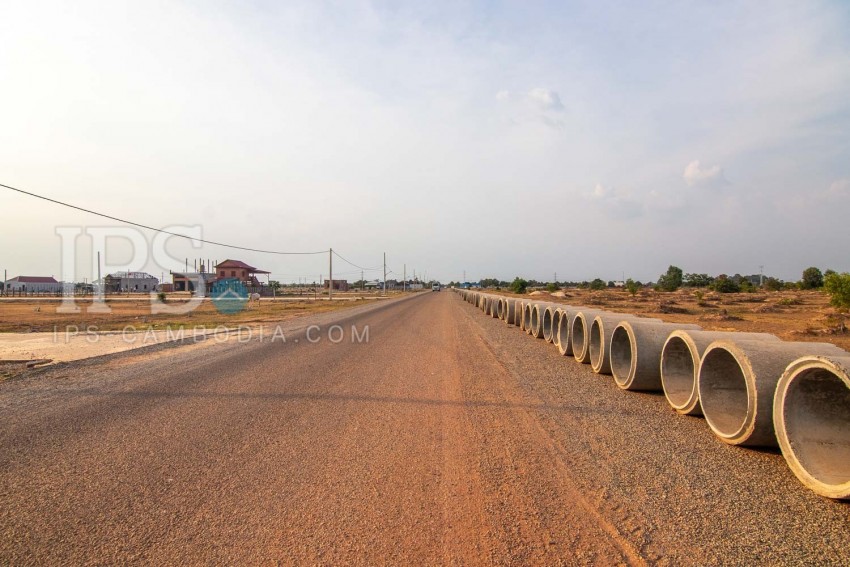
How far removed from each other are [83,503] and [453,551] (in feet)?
8.74

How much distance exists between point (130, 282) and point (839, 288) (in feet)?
351

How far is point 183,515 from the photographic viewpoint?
10.7 feet

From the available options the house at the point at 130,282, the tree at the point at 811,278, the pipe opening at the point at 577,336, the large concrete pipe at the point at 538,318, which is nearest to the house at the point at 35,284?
the house at the point at 130,282

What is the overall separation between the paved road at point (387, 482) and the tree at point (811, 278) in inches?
2771

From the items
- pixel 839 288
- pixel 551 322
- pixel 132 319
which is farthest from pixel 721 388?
pixel 132 319

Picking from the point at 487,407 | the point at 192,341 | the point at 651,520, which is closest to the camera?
the point at 651,520

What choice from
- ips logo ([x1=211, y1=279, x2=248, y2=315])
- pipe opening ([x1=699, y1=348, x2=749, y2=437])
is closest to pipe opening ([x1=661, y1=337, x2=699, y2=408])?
pipe opening ([x1=699, y1=348, x2=749, y2=437])

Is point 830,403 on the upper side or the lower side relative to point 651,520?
upper

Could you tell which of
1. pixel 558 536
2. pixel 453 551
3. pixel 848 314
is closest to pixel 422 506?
pixel 453 551

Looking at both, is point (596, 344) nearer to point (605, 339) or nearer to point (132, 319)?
point (605, 339)

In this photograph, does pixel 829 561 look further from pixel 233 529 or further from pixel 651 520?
pixel 233 529

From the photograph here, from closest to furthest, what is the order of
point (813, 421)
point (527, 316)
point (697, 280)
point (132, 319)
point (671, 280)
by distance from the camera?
point (813, 421)
point (527, 316)
point (132, 319)
point (671, 280)
point (697, 280)

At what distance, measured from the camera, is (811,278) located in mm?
62000

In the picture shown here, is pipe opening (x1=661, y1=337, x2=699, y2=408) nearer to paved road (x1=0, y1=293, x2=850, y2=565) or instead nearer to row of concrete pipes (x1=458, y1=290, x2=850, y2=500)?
row of concrete pipes (x1=458, y1=290, x2=850, y2=500)
